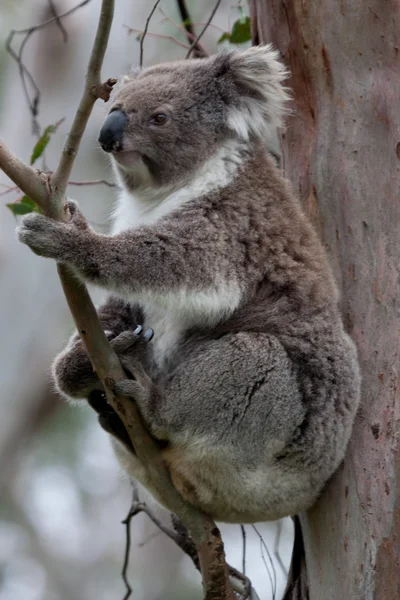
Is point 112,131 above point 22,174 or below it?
above

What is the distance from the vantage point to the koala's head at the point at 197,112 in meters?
3.71

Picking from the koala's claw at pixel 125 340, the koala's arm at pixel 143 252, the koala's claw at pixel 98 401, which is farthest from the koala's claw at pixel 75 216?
the koala's claw at pixel 98 401

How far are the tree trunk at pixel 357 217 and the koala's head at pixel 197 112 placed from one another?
0.81ft

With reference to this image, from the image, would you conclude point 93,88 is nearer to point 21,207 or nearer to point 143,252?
point 143,252

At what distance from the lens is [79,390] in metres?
3.51

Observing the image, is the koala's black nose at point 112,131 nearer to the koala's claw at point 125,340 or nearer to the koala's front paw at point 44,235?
the koala's front paw at point 44,235

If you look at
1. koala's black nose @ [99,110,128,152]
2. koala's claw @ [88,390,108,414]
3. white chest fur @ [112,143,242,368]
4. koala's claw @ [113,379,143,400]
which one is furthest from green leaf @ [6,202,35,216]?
koala's claw @ [113,379,143,400]

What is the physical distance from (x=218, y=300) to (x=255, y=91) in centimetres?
110

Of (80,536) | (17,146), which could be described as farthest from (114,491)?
(17,146)

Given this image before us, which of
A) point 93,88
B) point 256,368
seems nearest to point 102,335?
point 256,368

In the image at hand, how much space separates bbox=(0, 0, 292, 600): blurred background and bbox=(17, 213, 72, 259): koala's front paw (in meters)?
2.30

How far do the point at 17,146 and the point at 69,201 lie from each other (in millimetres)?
4944

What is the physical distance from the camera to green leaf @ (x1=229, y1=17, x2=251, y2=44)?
4.83 metres

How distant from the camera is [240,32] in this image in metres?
4.84
